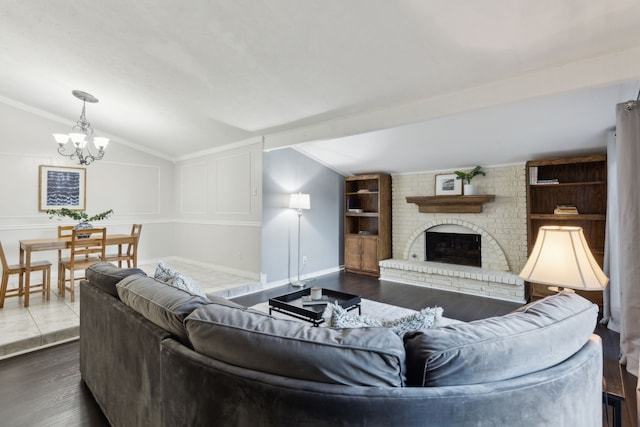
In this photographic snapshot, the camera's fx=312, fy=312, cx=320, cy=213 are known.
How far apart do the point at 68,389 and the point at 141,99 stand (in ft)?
11.2

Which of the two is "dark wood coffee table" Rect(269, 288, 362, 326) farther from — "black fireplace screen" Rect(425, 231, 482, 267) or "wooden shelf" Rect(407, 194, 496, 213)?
"black fireplace screen" Rect(425, 231, 482, 267)

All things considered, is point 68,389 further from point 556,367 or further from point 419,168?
point 419,168

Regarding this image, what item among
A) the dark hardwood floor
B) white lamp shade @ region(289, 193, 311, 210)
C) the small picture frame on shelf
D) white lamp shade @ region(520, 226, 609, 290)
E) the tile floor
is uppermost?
the small picture frame on shelf

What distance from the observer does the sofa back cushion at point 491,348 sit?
94 cm

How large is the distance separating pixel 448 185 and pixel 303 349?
4.81 m

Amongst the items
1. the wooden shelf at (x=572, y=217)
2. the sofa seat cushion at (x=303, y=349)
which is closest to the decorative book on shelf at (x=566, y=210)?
the wooden shelf at (x=572, y=217)

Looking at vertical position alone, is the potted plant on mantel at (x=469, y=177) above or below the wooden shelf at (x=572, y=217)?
above

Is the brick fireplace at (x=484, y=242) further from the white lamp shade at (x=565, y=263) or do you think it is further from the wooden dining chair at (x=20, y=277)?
the wooden dining chair at (x=20, y=277)

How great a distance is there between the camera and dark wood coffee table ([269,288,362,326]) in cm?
277

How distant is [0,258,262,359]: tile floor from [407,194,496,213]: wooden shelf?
9.92ft

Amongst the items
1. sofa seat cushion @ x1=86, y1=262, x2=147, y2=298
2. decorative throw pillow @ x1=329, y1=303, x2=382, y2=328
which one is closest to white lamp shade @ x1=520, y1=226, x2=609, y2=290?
decorative throw pillow @ x1=329, y1=303, x2=382, y2=328

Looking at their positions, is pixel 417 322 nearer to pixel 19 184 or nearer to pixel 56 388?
pixel 56 388

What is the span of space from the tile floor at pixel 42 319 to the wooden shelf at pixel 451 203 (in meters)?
3.02

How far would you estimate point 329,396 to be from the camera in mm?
877
